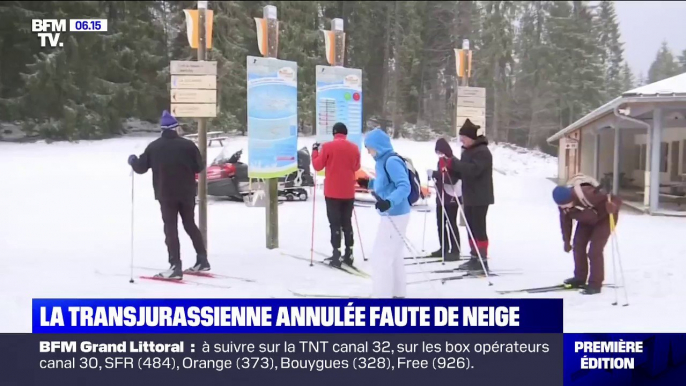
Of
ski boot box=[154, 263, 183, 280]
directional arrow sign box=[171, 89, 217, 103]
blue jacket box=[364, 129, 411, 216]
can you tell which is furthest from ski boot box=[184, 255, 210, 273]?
blue jacket box=[364, 129, 411, 216]

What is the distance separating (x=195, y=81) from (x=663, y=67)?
292 centimetres

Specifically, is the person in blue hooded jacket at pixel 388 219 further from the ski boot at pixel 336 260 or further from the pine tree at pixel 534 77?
the pine tree at pixel 534 77

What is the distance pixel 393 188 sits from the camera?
3834 mm

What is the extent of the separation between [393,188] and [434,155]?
1041 millimetres

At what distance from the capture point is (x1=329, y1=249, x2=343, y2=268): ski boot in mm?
4730

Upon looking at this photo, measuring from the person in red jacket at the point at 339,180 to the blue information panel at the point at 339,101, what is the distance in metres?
0.23

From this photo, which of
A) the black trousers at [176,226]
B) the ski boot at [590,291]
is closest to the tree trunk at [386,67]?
the black trousers at [176,226]

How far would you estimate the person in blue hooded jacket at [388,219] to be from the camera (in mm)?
3752

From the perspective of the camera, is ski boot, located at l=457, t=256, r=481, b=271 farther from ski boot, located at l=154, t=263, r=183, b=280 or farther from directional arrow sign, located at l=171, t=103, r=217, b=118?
directional arrow sign, located at l=171, t=103, r=217, b=118

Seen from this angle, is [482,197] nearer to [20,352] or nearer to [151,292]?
[151,292]

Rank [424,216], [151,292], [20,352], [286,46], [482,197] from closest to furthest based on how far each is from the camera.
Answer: [20,352] < [151,292] < [482,197] < [286,46] < [424,216]

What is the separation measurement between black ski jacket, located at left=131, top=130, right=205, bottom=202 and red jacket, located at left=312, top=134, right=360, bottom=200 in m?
1.01

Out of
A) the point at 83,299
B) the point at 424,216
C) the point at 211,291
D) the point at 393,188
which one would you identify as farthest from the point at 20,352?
the point at 424,216

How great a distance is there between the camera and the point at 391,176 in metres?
3.76
